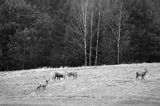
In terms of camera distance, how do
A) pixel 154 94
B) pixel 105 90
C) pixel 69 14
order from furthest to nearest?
pixel 69 14 < pixel 105 90 < pixel 154 94

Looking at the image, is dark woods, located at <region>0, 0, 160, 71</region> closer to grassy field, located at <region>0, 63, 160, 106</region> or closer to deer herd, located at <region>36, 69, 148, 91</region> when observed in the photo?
grassy field, located at <region>0, 63, 160, 106</region>

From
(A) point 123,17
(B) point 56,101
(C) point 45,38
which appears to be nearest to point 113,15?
(A) point 123,17

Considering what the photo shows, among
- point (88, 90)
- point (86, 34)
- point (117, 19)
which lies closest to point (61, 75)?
point (88, 90)

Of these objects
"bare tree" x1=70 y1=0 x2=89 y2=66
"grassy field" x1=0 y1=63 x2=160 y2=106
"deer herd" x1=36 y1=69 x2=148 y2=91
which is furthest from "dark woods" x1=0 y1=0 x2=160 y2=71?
"deer herd" x1=36 y1=69 x2=148 y2=91

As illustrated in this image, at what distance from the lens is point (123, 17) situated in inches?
2418

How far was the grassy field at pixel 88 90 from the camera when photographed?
2381cm

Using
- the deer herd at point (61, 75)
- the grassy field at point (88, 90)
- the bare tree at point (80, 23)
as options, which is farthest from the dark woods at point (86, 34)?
the deer herd at point (61, 75)

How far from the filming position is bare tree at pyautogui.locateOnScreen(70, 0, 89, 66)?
57375 millimetres

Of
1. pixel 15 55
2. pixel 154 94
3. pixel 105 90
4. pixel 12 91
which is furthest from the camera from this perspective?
pixel 15 55

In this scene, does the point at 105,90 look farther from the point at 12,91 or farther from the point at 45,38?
the point at 45,38

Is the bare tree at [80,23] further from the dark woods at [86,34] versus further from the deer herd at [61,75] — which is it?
the deer herd at [61,75]

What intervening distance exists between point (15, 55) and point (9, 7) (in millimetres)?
7950

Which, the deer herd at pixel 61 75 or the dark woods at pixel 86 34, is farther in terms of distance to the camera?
the dark woods at pixel 86 34

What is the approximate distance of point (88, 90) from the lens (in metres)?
27.8
